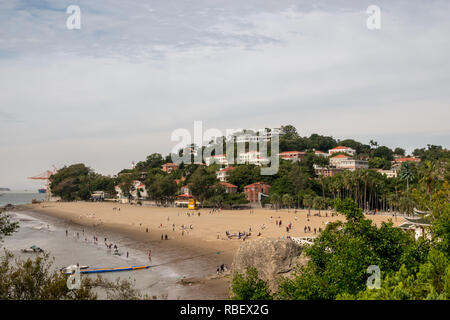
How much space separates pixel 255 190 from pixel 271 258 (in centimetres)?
7505

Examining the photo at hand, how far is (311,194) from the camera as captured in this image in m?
82.0

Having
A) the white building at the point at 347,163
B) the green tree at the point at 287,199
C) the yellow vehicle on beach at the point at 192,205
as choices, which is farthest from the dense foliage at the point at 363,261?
the white building at the point at 347,163

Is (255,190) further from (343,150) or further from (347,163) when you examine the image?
(343,150)

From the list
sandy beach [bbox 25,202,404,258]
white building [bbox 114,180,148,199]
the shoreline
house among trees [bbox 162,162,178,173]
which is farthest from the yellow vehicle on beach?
house among trees [bbox 162,162,178,173]

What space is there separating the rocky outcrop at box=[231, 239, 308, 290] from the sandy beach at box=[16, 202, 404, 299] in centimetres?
494

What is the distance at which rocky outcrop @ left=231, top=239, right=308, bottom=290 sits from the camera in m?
20.5

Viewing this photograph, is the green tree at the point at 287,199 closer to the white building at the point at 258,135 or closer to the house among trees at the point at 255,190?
the house among trees at the point at 255,190

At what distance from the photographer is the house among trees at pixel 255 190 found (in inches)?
3734

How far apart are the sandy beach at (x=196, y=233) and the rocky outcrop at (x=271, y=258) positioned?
16.2ft


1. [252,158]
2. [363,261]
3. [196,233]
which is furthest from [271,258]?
[252,158]

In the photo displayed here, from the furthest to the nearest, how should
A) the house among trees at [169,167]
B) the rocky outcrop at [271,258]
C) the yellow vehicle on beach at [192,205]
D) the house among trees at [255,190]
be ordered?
the house among trees at [169,167], the house among trees at [255,190], the yellow vehicle on beach at [192,205], the rocky outcrop at [271,258]

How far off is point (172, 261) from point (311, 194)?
51.9 meters

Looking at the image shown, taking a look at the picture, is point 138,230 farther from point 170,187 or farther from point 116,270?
point 170,187
